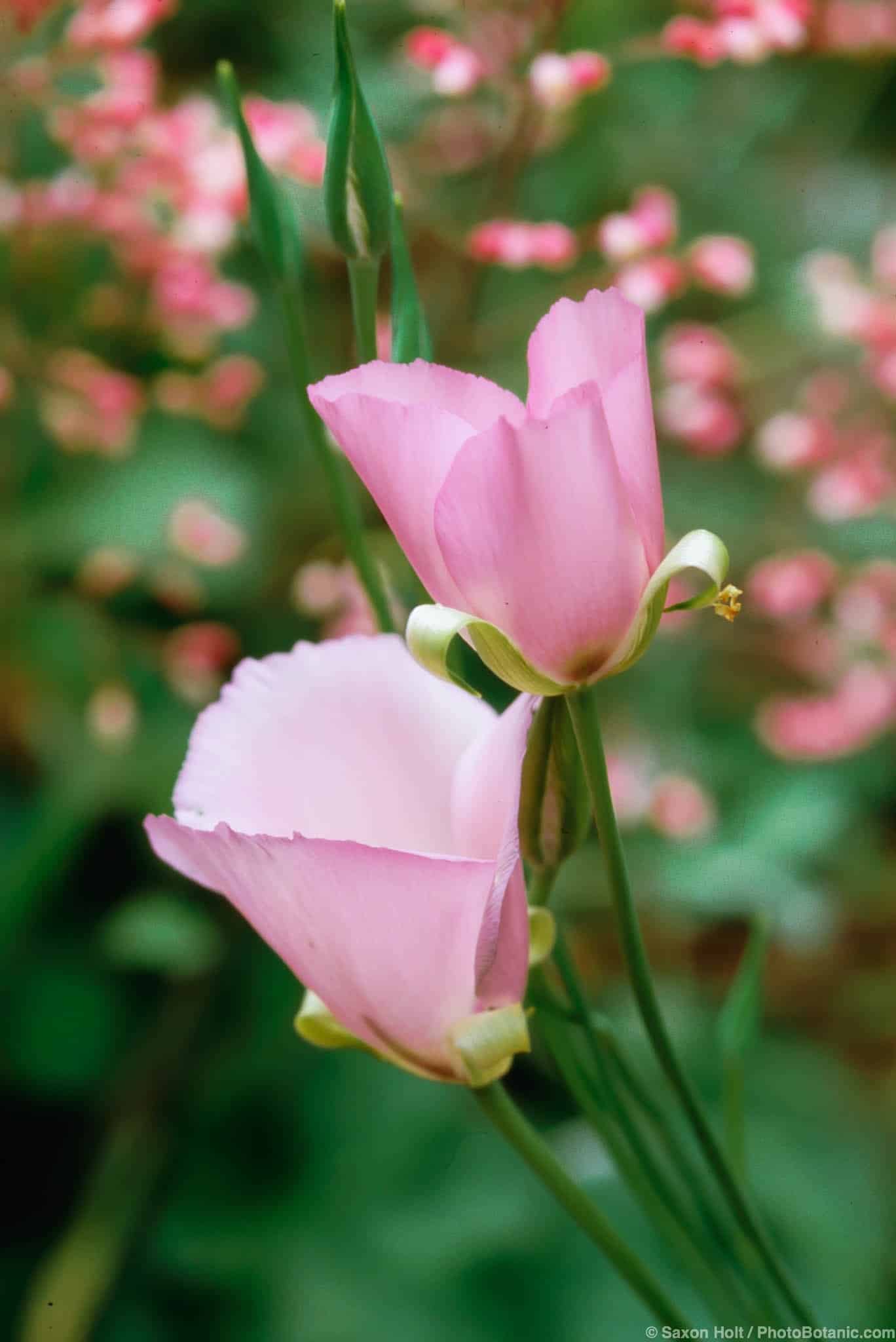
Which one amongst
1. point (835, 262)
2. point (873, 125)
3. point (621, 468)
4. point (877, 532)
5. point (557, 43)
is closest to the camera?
point (621, 468)

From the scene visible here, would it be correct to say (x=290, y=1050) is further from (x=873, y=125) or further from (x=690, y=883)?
(x=873, y=125)

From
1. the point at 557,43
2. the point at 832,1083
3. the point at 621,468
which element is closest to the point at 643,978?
the point at 621,468

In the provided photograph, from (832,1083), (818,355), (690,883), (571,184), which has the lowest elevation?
(832,1083)

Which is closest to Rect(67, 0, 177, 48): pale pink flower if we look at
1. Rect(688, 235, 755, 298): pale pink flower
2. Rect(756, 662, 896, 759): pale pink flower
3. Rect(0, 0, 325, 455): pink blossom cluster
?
Rect(0, 0, 325, 455): pink blossom cluster

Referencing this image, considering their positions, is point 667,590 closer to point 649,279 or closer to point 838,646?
point 649,279

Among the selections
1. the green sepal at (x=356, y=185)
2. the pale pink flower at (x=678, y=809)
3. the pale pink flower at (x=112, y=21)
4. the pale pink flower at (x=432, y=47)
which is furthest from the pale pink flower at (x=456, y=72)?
the pale pink flower at (x=678, y=809)

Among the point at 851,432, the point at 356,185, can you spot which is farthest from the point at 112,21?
the point at 851,432

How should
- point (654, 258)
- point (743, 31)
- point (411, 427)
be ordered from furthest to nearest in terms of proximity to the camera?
point (654, 258), point (743, 31), point (411, 427)

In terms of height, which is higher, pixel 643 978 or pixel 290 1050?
pixel 643 978
